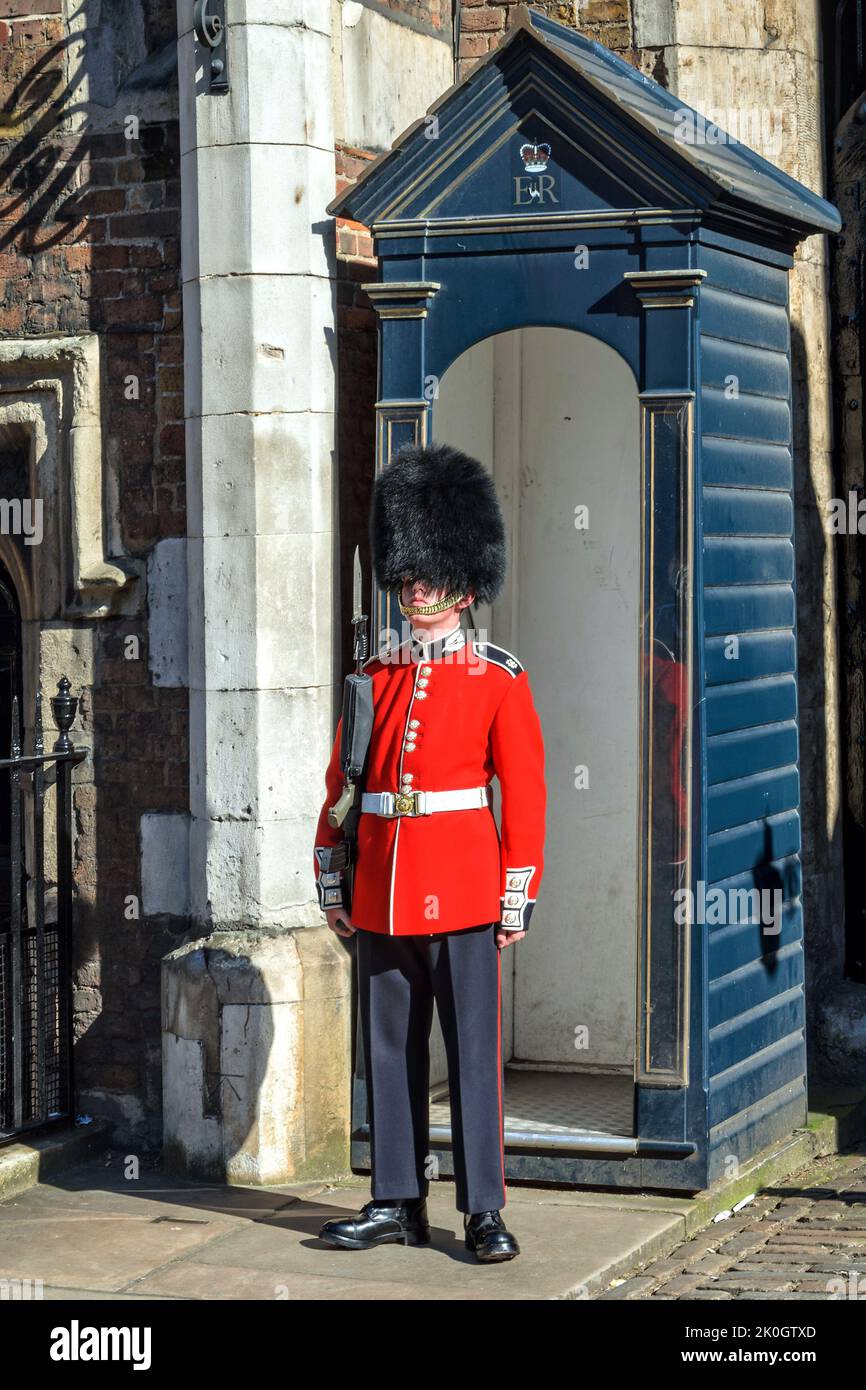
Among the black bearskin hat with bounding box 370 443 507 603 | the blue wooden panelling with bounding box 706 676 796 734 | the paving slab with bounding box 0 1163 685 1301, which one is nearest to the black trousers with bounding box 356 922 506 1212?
the paving slab with bounding box 0 1163 685 1301

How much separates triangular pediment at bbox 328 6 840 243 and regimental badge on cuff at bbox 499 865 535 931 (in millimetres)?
1702

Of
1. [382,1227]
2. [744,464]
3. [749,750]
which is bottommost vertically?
[382,1227]

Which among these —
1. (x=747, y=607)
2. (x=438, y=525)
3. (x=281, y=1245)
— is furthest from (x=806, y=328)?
(x=281, y=1245)

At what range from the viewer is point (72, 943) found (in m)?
5.98

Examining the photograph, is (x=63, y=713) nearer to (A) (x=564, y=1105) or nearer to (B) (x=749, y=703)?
(A) (x=564, y=1105)

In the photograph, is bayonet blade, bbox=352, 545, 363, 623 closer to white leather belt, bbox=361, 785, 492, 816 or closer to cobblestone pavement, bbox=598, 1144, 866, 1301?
white leather belt, bbox=361, 785, 492, 816

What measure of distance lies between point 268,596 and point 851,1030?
2.38m

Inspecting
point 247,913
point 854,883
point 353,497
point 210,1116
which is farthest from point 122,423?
point 854,883

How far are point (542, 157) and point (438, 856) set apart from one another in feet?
6.02

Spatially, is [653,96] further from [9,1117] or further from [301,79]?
[9,1117]

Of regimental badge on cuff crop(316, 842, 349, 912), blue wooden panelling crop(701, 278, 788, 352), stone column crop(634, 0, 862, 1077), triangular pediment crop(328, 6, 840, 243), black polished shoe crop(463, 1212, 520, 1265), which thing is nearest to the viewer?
black polished shoe crop(463, 1212, 520, 1265)

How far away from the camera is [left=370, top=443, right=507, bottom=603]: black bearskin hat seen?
4781 millimetres

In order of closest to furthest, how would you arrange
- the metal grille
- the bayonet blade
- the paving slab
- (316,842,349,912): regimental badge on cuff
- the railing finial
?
the paving slab, the bayonet blade, (316,842,349,912): regimental badge on cuff, the metal grille, the railing finial

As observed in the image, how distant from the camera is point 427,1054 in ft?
16.1
